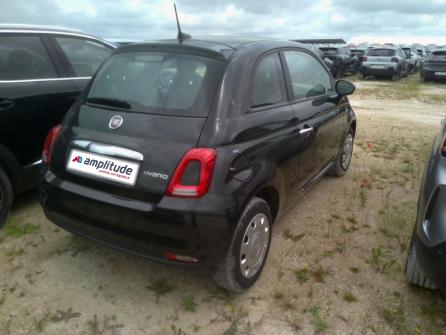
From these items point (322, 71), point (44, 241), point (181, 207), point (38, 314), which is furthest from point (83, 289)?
point (322, 71)

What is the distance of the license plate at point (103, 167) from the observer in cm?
227

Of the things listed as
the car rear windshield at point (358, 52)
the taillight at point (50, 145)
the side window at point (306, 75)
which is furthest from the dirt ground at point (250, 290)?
the car rear windshield at point (358, 52)

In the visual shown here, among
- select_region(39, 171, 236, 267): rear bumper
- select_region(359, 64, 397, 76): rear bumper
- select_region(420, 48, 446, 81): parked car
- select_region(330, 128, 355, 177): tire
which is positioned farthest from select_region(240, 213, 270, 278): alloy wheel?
select_region(359, 64, 397, 76): rear bumper

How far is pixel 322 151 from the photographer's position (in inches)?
146

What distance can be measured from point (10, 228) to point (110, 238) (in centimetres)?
155

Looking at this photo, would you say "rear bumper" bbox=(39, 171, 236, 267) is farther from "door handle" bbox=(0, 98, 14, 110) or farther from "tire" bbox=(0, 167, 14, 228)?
"door handle" bbox=(0, 98, 14, 110)

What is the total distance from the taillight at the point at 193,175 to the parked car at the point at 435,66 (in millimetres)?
17277

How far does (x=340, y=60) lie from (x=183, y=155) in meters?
19.0

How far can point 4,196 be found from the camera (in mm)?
3373

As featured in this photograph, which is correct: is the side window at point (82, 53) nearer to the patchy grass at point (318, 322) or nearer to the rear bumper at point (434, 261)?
the patchy grass at point (318, 322)

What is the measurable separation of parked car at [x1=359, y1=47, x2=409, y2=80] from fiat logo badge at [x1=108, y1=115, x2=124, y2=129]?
1796 centimetres

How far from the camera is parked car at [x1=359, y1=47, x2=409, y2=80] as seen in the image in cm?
1805

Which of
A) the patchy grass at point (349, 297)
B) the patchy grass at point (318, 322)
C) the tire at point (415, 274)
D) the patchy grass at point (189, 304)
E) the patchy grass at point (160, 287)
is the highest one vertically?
the tire at point (415, 274)

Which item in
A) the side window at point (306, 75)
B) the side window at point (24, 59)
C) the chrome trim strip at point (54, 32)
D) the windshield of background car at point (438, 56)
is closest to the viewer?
the side window at point (306, 75)
